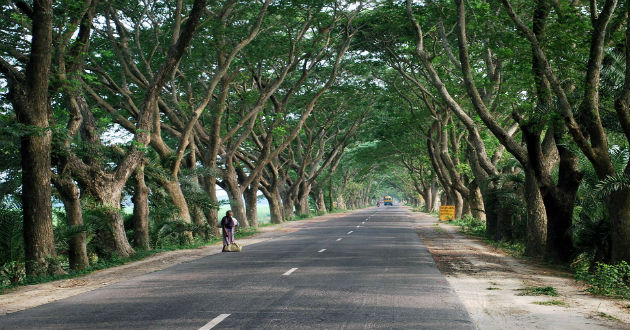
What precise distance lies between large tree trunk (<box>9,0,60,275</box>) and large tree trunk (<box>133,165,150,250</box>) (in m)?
6.52

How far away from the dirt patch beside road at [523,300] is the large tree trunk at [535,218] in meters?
1.52

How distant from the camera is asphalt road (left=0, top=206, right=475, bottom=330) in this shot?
7676 millimetres

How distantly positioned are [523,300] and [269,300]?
13.5 ft

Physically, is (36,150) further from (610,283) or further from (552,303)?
(610,283)

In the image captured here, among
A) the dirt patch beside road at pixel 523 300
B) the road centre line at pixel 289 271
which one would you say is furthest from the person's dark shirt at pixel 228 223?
the dirt patch beside road at pixel 523 300

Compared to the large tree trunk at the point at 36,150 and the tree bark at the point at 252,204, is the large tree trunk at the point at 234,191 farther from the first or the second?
the large tree trunk at the point at 36,150

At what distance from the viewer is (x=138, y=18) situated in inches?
901

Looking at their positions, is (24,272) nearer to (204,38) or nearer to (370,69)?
(204,38)

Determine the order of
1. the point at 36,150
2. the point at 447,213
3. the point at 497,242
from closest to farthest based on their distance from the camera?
the point at 36,150 → the point at 497,242 → the point at 447,213

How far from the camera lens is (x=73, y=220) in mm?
15789

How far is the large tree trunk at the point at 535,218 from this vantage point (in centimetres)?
1777

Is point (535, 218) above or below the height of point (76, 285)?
above

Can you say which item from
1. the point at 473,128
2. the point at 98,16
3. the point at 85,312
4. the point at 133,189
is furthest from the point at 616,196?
the point at 98,16

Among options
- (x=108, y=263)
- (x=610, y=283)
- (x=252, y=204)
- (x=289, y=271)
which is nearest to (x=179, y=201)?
(x=108, y=263)
